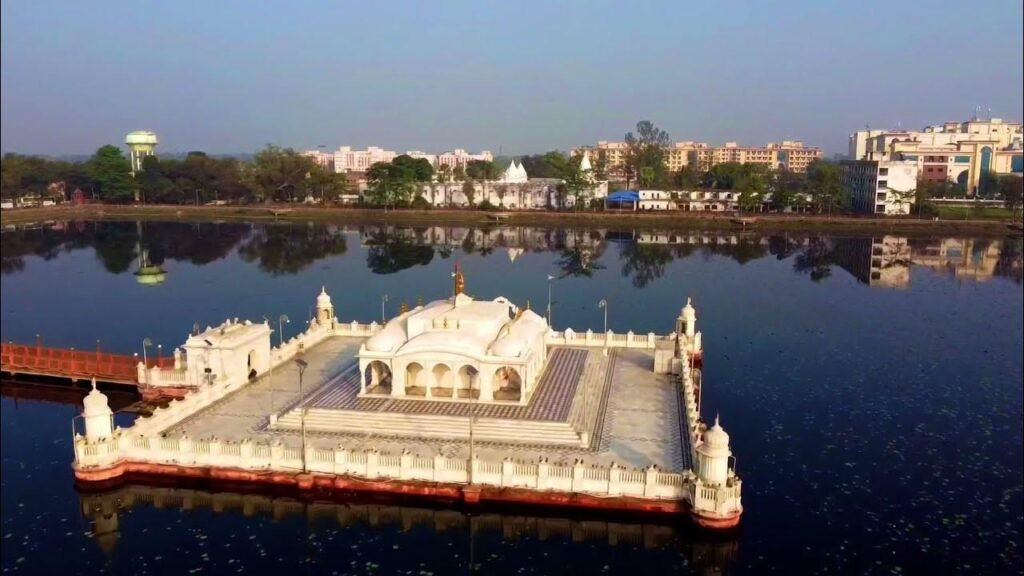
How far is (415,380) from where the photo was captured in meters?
23.5

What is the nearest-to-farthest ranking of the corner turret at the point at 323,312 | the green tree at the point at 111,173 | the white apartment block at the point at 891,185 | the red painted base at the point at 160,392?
the red painted base at the point at 160,392 < the corner turret at the point at 323,312 < the white apartment block at the point at 891,185 < the green tree at the point at 111,173

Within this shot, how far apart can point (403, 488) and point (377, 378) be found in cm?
Answer: 560

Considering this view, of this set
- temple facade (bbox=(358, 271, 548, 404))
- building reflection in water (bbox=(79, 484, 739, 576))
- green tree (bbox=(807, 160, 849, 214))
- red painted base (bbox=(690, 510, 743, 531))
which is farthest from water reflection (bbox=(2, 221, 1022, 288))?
building reflection in water (bbox=(79, 484, 739, 576))

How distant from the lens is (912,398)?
27.5 meters

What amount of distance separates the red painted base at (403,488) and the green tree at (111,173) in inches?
3519

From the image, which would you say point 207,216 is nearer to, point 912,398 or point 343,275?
point 343,275

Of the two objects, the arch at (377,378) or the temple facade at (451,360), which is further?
the arch at (377,378)

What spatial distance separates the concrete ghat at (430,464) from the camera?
18094 millimetres

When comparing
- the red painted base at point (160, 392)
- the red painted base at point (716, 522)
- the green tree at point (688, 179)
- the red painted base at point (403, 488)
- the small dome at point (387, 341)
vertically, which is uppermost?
the green tree at point (688, 179)

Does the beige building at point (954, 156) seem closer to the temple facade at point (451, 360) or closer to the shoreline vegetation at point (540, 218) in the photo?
the shoreline vegetation at point (540, 218)

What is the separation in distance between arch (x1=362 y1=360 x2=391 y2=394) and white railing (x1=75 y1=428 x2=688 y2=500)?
410 cm

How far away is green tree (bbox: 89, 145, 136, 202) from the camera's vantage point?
98688 millimetres

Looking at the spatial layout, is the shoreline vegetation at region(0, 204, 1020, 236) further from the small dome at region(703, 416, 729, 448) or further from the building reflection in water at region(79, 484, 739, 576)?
the building reflection in water at region(79, 484, 739, 576)

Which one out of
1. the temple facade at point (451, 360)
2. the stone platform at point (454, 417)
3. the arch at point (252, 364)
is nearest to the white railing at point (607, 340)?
the temple facade at point (451, 360)
